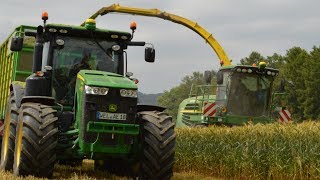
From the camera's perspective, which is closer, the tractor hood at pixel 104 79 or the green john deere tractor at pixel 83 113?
the green john deere tractor at pixel 83 113

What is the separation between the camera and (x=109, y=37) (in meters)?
8.69

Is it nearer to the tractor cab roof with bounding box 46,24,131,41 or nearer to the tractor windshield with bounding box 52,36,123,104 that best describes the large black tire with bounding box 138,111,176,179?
the tractor windshield with bounding box 52,36,123,104

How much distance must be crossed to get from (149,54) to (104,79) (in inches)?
45.8

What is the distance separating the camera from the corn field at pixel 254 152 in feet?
25.8

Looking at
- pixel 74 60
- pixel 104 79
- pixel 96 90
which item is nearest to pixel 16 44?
pixel 74 60

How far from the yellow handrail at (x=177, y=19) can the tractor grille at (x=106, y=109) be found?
45.9 feet

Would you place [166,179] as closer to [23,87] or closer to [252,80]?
[23,87]

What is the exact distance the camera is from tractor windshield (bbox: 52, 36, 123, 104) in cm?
831

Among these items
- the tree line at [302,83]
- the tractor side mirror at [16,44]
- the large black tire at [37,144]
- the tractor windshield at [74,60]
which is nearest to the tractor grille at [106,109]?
the large black tire at [37,144]

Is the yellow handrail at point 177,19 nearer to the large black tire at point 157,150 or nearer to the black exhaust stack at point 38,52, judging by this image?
the black exhaust stack at point 38,52

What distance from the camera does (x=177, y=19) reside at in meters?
22.2

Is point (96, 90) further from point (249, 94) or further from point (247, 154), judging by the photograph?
point (249, 94)

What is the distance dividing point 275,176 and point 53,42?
13.8ft

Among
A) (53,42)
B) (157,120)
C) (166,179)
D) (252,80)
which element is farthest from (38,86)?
(252,80)
